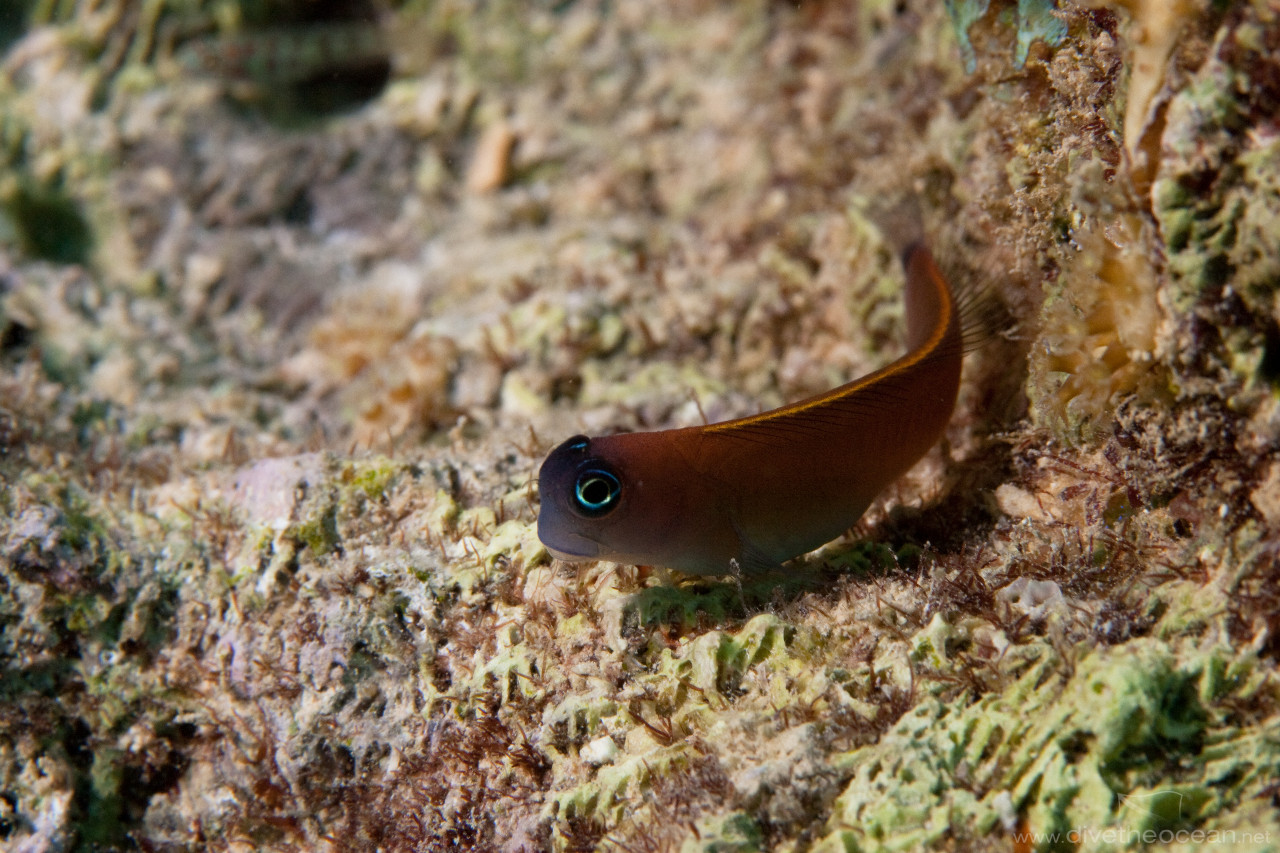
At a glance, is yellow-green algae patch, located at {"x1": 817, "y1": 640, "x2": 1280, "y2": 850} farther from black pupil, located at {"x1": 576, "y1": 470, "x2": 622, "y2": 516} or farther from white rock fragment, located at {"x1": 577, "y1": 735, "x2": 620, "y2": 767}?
black pupil, located at {"x1": 576, "y1": 470, "x2": 622, "y2": 516}

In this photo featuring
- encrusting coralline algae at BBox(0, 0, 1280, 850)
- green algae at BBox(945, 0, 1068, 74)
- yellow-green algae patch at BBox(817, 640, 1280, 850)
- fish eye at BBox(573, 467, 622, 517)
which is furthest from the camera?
green algae at BBox(945, 0, 1068, 74)

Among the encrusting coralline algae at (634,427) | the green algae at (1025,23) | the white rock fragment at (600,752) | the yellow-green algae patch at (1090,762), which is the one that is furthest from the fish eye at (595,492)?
the green algae at (1025,23)

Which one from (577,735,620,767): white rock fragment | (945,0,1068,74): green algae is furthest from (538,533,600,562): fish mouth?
(945,0,1068,74): green algae

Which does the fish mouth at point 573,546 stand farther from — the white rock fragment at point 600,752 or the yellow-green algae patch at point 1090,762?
the yellow-green algae patch at point 1090,762

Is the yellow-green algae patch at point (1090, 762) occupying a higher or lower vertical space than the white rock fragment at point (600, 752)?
higher

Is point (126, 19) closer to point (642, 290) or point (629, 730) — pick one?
point (642, 290)

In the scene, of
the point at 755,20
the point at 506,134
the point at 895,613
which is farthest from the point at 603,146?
the point at 895,613

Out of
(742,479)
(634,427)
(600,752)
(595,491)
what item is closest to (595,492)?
(595,491)

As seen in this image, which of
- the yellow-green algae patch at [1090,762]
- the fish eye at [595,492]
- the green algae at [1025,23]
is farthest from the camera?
the green algae at [1025,23]

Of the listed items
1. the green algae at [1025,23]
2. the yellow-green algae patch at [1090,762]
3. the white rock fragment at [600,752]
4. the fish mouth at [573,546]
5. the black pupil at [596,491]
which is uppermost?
the green algae at [1025,23]

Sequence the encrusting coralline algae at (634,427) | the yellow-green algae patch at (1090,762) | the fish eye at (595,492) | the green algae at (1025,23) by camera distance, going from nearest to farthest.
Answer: the yellow-green algae patch at (1090,762) → the encrusting coralline algae at (634,427) → the fish eye at (595,492) → the green algae at (1025,23)
